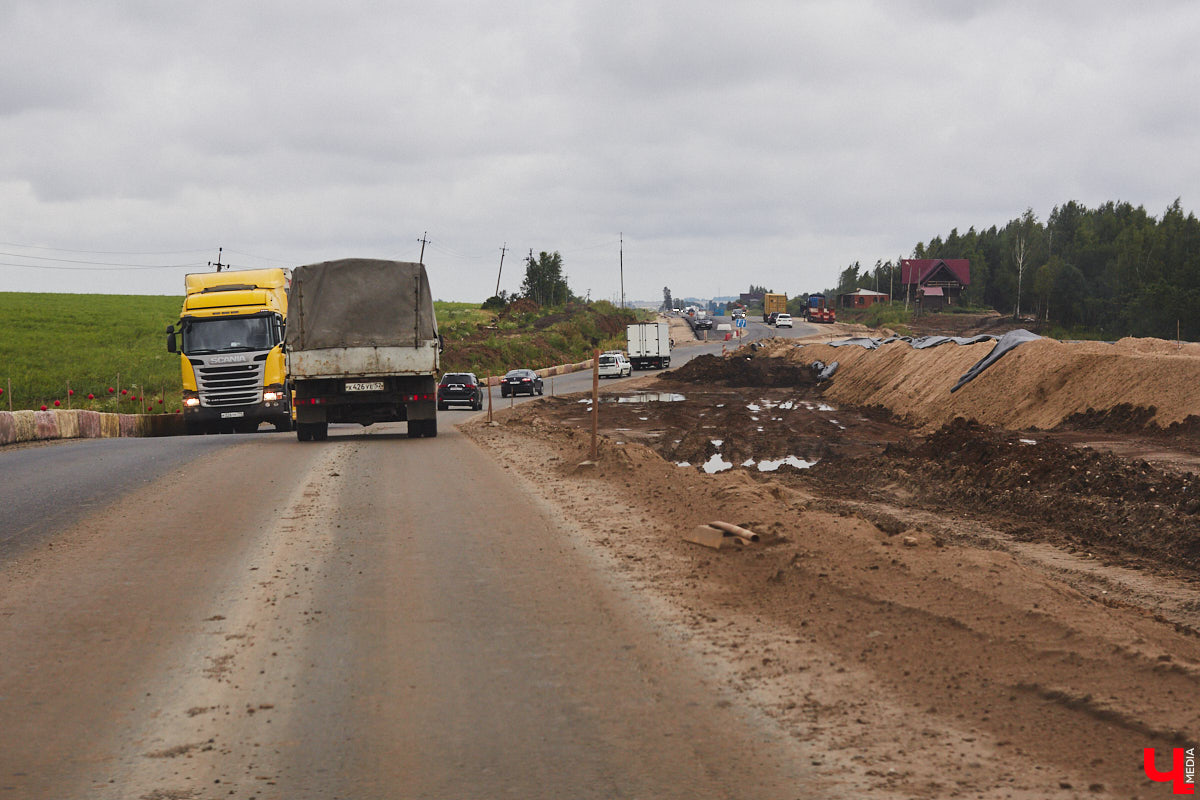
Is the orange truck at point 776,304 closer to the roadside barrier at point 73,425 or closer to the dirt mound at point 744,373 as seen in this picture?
the dirt mound at point 744,373

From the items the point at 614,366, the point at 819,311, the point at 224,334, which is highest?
the point at 819,311

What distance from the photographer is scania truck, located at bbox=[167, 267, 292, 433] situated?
26.2 metres

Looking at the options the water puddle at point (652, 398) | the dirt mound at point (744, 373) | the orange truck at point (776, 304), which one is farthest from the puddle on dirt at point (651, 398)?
the orange truck at point (776, 304)

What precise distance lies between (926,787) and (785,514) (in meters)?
6.48

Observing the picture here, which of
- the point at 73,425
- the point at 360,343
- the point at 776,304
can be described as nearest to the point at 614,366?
the point at 73,425

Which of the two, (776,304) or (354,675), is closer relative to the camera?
(354,675)

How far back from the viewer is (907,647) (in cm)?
652

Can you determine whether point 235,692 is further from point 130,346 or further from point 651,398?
point 130,346

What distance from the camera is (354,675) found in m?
6.11

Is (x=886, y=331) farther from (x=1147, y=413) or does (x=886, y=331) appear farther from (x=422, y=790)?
(x=422, y=790)

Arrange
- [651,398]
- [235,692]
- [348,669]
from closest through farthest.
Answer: [235,692] < [348,669] < [651,398]

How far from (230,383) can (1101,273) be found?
93054mm

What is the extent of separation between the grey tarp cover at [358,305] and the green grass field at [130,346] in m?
15.1

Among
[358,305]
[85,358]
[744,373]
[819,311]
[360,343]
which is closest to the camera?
[360,343]
